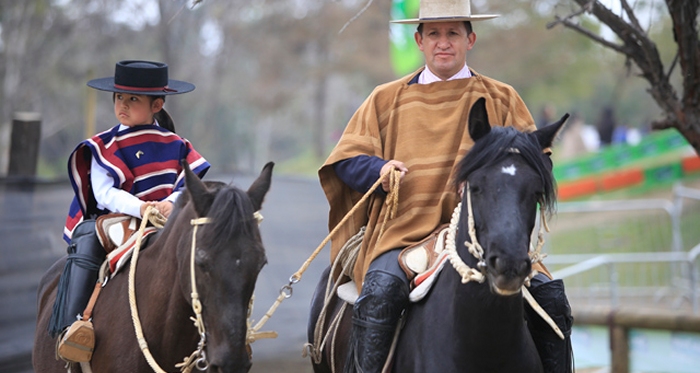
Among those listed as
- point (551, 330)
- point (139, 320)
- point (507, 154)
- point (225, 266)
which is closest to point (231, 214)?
point (225, 266)

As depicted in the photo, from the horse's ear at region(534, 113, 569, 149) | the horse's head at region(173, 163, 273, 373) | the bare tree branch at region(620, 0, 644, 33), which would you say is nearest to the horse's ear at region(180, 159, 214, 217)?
the horse's head at region(173, 163, 273, 373)

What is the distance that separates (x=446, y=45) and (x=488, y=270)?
1688 millimetres

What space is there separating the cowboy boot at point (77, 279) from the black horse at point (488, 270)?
1.82 metres

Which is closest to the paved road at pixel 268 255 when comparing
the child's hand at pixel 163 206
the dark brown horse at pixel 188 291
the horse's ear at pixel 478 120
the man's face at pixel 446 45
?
the dark brown horse at pixel 188 291

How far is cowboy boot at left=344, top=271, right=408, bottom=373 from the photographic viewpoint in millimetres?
4418

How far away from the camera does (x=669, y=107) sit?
5.62 meters

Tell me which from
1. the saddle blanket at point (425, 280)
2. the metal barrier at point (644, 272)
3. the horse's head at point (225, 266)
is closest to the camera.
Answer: the horse's head at point (225, 266)

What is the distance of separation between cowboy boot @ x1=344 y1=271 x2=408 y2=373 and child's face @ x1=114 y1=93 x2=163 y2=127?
5.84ft

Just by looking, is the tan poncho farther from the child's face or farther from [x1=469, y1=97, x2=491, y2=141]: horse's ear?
the child's face

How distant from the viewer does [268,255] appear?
1044 centimetres

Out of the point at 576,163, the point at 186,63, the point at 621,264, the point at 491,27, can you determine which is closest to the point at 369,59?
the point at 491,27

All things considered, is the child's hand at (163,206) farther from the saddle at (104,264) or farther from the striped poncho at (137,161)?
the striped poncho at (137,161)

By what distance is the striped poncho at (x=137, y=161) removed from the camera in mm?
4973

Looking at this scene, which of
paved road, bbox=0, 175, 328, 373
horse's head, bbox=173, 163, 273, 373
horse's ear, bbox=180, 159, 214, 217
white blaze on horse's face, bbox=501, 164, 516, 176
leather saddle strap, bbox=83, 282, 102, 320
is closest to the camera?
horse's head, bbox=173, 163, 273, 373
